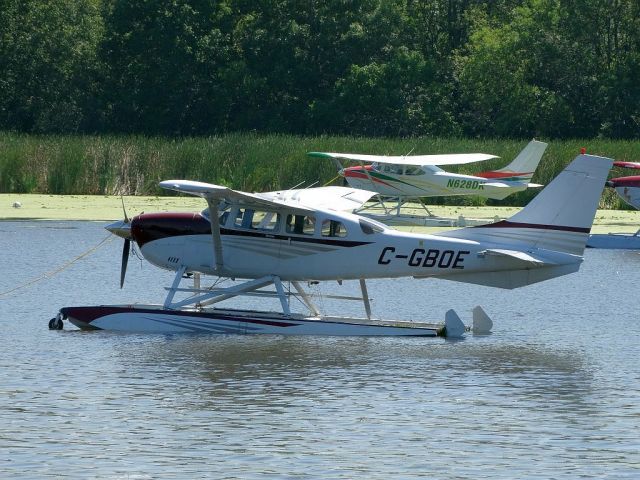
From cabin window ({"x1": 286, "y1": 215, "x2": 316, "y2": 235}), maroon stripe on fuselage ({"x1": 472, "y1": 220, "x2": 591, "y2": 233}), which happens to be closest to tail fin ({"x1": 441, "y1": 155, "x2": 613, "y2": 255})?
maroon stripe on fuselage ({"x1": 472, "y1": 220, "x2": 591, "y2": 233})

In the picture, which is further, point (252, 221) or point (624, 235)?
point (624, 235)

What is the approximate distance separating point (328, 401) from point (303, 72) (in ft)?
153

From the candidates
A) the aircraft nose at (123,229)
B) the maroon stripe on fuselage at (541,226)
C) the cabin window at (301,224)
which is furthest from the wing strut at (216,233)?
the maroon stripe on fuselage at (541,226)

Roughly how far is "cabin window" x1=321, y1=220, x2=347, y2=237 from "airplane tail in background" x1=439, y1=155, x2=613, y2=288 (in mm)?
1258

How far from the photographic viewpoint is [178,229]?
1540 cm

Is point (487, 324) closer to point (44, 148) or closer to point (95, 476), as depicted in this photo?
point (95, 476)

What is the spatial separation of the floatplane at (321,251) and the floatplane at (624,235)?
11.2 meters

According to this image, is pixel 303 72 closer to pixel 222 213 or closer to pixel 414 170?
pixel 414 170

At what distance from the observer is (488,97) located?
5662 cm

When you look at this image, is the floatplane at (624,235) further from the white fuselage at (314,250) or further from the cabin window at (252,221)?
the cabin window at (252,221)

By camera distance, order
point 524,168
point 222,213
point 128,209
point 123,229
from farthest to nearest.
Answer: point 524,168 < point 128,209 < point 123,229 < point 222,213

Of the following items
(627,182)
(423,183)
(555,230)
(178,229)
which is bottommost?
(423,183)

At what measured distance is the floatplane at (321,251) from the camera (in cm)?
1477

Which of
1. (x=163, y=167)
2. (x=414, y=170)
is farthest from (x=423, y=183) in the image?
(x=163, y=167)
